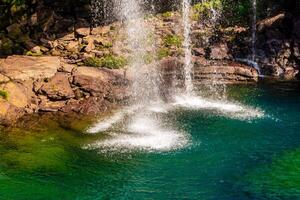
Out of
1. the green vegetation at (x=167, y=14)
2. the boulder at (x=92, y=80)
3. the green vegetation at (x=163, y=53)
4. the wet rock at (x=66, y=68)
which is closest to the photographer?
the boulder at (x=92, y=80)

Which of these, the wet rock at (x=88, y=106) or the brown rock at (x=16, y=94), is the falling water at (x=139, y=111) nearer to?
the wet rock at (x=88, y=106)

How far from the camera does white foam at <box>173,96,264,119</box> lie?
88.7 feet

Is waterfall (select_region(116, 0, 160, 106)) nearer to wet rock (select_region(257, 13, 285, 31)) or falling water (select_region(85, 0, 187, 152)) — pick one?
falling water (select_region(85, 0, 187, 152))

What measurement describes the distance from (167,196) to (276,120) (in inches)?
402

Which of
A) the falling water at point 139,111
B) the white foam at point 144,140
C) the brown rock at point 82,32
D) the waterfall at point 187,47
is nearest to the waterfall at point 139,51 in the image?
the falling water at point 139,111

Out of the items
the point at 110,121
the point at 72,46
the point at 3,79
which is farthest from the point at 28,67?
the point at 110,121

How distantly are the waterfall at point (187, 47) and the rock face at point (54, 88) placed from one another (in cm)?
416

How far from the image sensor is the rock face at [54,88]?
91.9 ft

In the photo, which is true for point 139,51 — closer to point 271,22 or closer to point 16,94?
point 16,94

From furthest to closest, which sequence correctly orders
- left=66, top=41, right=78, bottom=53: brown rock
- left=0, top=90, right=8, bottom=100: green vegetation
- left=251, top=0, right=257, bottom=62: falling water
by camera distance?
1. left=251, top=0, right=257, bottom=62: falling water
2. left=66, top=41, right=78, bottom=53: brown rock
3. left=0, top=90, right=8, bottom=100: green vegetation

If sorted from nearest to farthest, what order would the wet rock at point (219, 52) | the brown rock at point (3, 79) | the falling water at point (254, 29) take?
1. the brown rock at point (3, 79)
2. the wet rock at point (219, 52)
3. the falling water at point (254, 29)

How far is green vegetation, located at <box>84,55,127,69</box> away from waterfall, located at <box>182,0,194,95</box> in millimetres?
4278

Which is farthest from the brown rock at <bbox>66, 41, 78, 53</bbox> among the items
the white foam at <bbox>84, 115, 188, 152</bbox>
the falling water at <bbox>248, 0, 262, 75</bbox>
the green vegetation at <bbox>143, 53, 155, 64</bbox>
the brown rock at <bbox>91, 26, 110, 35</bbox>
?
the falling water at <bbox>248, 0, 262, 75</bbox>

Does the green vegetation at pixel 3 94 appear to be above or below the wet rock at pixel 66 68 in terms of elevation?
below
